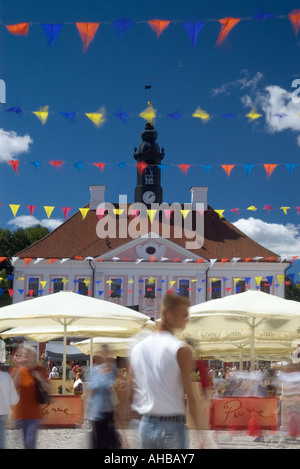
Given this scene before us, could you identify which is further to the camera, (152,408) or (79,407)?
(79,407)

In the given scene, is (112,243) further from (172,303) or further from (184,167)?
(172,303)

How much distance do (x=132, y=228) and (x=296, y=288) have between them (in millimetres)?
31601

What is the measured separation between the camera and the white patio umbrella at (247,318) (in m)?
12.6

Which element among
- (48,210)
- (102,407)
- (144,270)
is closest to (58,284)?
(144,270)

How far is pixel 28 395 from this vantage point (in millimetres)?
7434

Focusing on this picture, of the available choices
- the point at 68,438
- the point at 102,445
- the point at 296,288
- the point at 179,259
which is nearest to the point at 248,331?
the point at 68,438

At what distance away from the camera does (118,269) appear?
48.2m

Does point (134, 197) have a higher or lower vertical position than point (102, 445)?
higher

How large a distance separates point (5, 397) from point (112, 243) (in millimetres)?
43407

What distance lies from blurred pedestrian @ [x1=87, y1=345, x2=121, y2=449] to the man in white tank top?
3.52 meters

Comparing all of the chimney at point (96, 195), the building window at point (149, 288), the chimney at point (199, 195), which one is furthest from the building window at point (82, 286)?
the chimney at point (199, 195)

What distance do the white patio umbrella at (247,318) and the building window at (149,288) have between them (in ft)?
104

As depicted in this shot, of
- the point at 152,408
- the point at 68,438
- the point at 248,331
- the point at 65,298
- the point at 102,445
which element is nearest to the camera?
the point at 152,408

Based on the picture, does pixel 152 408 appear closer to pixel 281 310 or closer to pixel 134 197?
pixel 281 310
